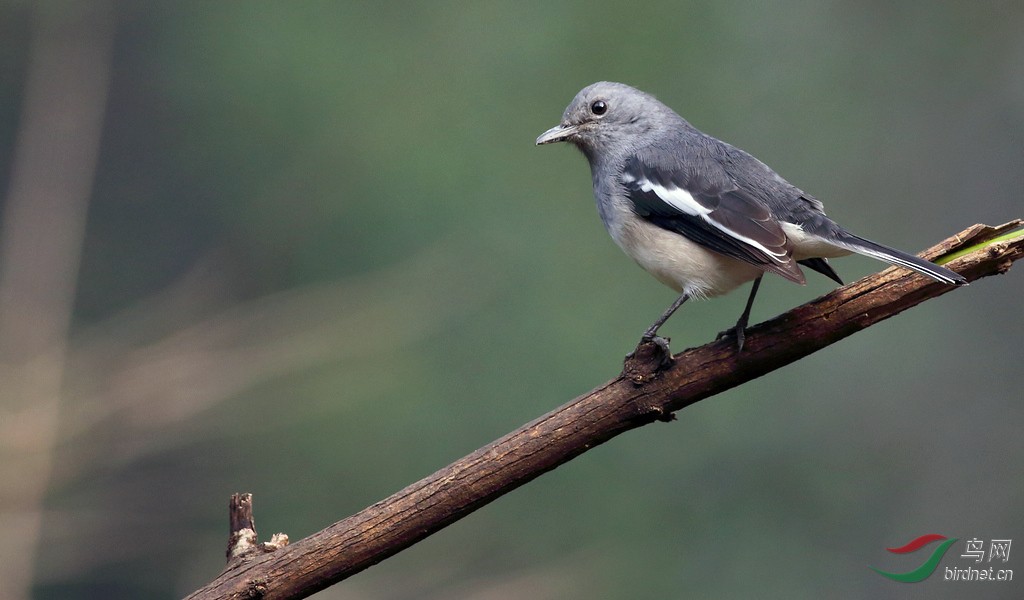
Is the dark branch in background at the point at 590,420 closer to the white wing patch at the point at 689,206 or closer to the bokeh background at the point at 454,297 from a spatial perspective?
the white wing patch at the point at 689,206

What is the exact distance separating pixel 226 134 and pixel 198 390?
3.00 metres

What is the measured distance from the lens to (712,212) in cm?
357

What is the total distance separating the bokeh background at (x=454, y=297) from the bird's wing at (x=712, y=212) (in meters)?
3.67

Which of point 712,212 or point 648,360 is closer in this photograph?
point 648,360

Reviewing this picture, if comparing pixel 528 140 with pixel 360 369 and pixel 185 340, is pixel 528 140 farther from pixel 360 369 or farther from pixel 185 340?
pixel 185 340

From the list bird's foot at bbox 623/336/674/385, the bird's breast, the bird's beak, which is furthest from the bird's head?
bird's foot at bbox 623/336/674/385

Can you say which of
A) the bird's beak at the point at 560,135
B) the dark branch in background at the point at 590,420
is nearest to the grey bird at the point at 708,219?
the dark branch in background at the point at 590,420

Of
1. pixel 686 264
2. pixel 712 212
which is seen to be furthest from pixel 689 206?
pixel 686 264

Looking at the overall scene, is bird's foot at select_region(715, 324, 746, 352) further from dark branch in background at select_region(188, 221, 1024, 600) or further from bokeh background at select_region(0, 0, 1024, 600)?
bokeh background at select_region(0, 0, 1024, 600)

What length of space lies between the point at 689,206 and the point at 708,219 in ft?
0.36

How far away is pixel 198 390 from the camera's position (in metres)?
6.52

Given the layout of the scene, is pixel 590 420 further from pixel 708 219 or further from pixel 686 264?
pixel 708 219

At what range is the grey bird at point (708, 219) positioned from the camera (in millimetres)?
3398

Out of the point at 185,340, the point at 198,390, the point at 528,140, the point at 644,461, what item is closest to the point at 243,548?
the point at 198,390
